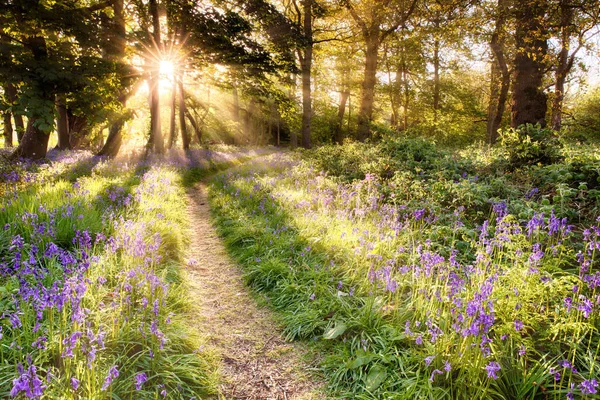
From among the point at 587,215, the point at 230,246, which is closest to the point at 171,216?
the point at 230,246

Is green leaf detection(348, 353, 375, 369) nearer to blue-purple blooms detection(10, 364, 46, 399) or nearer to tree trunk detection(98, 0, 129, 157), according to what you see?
blue-purple blooms detection(10, 364, 46, 399)

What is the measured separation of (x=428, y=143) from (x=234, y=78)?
34.1ft

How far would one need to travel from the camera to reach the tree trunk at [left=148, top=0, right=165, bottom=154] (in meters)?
14.9

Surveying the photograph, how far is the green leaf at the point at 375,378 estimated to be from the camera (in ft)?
9.36

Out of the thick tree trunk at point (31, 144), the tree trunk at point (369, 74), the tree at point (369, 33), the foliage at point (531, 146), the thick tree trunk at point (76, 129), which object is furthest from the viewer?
the thick tree trunk at point (76, 129)

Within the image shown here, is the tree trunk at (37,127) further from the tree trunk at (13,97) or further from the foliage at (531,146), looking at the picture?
the foliage at (531,146)

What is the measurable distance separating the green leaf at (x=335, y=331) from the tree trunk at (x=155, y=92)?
15.4 meters

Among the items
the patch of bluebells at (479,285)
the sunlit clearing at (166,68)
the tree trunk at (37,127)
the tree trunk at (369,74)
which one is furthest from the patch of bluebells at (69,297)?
the tree trunk at (369,74)

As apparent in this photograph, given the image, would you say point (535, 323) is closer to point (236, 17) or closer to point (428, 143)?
point (428, 143)

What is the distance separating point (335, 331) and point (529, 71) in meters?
10.6

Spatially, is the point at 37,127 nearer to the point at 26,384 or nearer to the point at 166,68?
the point at 166,68

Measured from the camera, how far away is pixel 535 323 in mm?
2961

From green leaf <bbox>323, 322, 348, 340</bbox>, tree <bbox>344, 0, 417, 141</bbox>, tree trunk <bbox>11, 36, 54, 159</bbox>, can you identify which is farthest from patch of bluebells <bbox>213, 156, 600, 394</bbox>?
tree <bbox>344, 0, 417, 141</bbox>

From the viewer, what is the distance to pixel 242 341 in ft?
12.2
